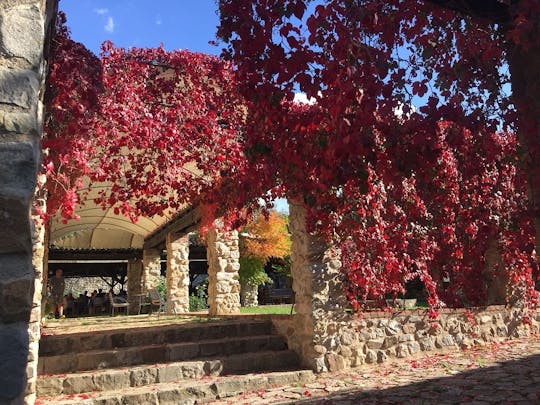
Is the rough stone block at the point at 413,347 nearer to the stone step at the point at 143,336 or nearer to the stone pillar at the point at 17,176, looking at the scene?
the stone step at the point at 143,336

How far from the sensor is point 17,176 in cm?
152

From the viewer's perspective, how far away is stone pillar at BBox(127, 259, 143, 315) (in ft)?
53.2

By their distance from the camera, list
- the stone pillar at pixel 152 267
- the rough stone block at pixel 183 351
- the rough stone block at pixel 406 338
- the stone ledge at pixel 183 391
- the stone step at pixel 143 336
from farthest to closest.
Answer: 1. the stone pillar at pixel 152 267
2. the rough stone block at pixel 406 338
3. the rough stone block at pixel 183 351
4. the stone step at pixel 143 336
5. the stone ledge at pixel 183 391

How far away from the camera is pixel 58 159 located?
4898 millimetres

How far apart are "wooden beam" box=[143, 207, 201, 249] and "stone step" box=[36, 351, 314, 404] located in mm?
4963

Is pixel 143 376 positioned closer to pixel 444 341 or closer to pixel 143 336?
pixel 143 336

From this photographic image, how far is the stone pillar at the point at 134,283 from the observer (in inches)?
Answer: 638

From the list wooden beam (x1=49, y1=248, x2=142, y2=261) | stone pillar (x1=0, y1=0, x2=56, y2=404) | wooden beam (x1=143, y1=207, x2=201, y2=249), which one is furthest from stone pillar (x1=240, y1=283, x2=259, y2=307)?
stone pillar (x1=0, y1=0, x2=56, y2=404)

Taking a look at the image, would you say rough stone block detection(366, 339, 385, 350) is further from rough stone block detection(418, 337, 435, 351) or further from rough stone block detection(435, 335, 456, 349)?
rough stone block detection(435, 335, 456, 349)

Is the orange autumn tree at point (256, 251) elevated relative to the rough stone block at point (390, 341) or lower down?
elevated

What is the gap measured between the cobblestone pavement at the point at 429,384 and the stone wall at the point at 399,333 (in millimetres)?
196

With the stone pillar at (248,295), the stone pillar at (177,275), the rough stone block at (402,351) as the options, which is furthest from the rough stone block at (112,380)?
the stone pillar at (248,295)

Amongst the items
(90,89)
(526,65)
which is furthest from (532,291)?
(90,89)

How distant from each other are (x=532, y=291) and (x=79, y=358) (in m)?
7.57
